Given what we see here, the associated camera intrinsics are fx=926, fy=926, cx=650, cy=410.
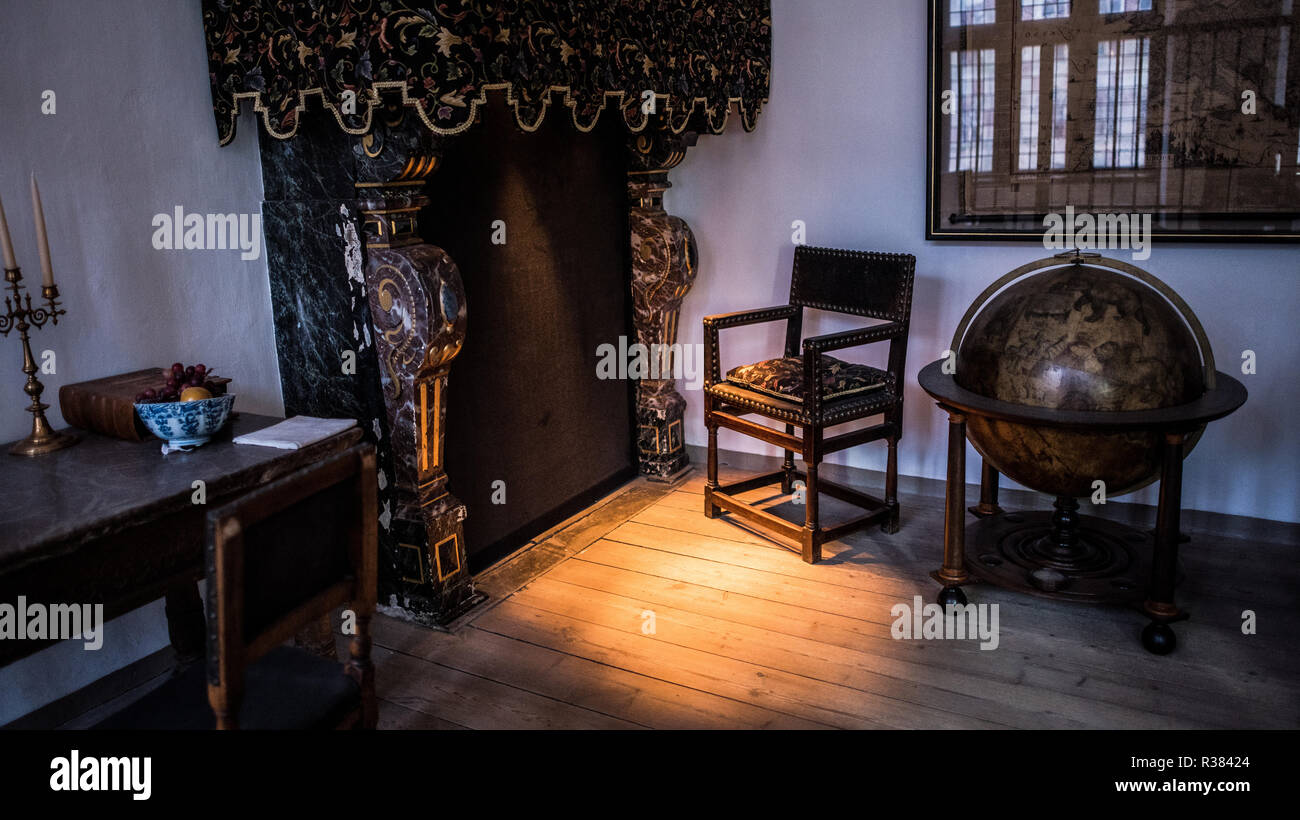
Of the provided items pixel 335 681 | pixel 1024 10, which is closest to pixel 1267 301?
pixel 1024 10

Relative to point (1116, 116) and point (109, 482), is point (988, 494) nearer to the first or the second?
point (1116, 116)

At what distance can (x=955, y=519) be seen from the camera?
11.0ft

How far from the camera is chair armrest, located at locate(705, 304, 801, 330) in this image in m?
4.14

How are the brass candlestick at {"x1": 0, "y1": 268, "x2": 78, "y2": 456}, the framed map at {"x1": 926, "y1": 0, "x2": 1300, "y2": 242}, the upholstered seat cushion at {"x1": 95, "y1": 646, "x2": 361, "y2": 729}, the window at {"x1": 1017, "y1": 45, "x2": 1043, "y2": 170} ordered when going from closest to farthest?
1. the upholstered seat cushion at {"x1": 95, "y1": 646, "x2": 361, "y2": 729}
2. the brass candlestick at {"x1": 0, "y1": 268, "x2": 78, "y2": 456}
3. the framed map at {"x1": 926, "y1": 0, "x2": 1300, "y2": 242}
4. the window at {"x1": 1017, "y1": 45, "x2": 1043, "y2": 170}

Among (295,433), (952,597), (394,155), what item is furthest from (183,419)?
(952,597)

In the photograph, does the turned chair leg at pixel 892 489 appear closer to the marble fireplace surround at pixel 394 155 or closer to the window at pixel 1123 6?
the marble fireplace surround at pixel 394 155

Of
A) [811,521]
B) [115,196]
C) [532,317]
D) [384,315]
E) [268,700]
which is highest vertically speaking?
[115,196]

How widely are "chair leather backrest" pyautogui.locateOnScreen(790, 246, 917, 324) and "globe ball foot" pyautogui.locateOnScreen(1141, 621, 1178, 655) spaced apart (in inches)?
60.8

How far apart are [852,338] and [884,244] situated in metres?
0.92

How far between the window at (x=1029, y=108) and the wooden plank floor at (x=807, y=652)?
1.70m

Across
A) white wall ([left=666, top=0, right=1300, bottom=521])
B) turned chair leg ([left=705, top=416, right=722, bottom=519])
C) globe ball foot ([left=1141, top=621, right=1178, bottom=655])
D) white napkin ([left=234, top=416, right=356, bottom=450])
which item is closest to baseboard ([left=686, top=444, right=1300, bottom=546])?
white wall ([left=666, top=0, right=1300, bottom=521])

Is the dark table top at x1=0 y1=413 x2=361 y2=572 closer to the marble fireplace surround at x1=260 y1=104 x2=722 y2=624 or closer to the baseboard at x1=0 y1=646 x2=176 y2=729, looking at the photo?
the marble fireplace surround at x1=260 y1=104 x2=722 y2=624
